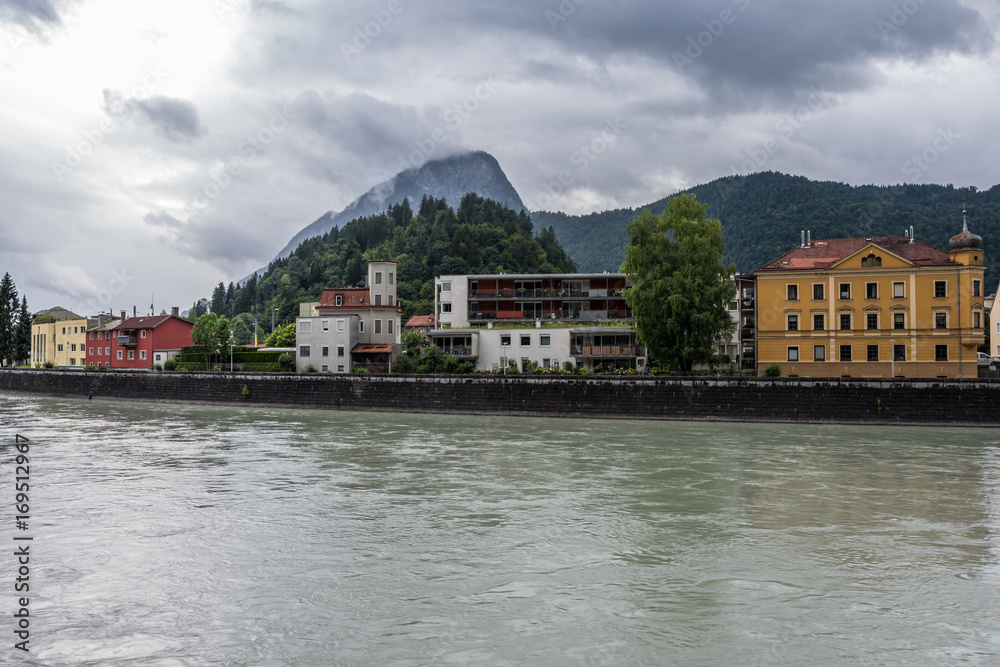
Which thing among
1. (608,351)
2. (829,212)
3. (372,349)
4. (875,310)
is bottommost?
(608,351)

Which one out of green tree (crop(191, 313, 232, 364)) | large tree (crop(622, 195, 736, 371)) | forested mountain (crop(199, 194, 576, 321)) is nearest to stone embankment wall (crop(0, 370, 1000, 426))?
large tree (crop(622, 195, 736, 371))

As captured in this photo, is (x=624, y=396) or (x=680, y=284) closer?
(x=624, y=396)

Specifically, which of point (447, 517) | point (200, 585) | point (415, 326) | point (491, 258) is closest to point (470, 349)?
point (415, 326)

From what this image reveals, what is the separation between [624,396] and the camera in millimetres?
46094

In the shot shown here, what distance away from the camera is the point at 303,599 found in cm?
1238

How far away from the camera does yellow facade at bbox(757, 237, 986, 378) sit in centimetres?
4819

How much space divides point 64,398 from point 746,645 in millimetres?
74062

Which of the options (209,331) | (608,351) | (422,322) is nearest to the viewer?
(608,351)

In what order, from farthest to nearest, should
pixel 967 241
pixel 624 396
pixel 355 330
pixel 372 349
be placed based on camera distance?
pixel 355 330 < pixel 372 349 < pixel 967 241 < pixel 624 396

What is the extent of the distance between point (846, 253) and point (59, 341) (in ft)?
329

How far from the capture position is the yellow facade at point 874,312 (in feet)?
158

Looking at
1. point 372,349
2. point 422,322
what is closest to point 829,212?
point 422,322

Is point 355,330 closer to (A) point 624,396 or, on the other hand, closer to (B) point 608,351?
(B) point 608,351

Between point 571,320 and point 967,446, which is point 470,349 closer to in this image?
point 571,320
